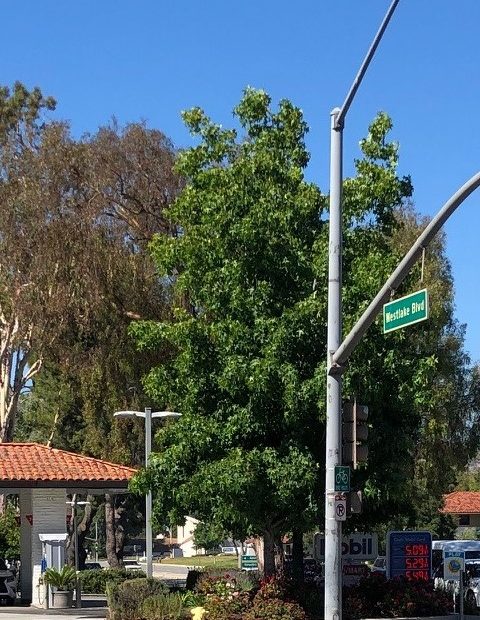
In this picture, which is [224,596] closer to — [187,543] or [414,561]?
[414,561]

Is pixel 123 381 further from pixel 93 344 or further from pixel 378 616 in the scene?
pixel 378 616

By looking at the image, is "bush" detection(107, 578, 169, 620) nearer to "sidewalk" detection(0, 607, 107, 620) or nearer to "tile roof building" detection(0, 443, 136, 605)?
"sidewalk" detection(0, 607, 107, 620)

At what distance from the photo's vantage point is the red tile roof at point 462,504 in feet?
256

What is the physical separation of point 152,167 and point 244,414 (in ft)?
65.4

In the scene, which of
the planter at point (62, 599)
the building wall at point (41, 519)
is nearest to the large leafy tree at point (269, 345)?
the planter at point (62, 599)

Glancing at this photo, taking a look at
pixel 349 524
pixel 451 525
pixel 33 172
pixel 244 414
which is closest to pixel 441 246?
pixel 33 172

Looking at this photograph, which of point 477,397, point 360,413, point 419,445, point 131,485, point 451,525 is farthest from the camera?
point 451,525

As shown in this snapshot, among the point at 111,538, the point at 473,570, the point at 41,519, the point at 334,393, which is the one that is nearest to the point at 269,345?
the point at 334,393

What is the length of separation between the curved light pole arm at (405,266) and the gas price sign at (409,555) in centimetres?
955

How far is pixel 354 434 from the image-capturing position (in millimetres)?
17391

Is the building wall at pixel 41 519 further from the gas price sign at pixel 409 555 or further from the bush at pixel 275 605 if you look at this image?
the bush at pixel 275 605

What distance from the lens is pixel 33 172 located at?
4178 centimetres

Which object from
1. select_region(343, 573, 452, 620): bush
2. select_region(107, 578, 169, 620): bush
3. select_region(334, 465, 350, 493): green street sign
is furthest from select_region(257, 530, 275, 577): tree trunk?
select_region(334, 465, 350, 493): green street sign

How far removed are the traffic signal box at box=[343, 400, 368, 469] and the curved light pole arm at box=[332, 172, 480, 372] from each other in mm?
803
